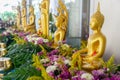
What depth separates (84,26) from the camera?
1.32 m

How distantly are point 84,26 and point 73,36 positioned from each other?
109 millimetres

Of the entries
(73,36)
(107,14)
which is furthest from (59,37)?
(107,14)

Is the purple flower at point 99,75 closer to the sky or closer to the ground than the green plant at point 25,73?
closer to the sky

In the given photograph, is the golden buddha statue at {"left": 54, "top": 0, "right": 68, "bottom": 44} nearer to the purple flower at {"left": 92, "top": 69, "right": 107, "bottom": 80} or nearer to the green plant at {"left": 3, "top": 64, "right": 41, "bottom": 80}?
the green plant at {"left": 3, "top": 64, "right": 41, "bottom": 80}

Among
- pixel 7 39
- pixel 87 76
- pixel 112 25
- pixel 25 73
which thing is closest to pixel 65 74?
pixel 87 76

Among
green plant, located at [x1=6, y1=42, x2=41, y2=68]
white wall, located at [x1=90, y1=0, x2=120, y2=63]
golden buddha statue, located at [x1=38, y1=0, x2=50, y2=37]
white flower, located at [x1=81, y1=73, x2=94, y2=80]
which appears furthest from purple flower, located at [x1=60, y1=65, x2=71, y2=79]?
golden buddha statue, located at [x1=38, y1=0, x2=50, y2=37]

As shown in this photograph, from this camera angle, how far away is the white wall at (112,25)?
0.98m

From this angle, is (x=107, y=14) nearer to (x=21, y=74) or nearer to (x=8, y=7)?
(x=21, y=74)

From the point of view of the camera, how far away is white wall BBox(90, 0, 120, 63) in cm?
98

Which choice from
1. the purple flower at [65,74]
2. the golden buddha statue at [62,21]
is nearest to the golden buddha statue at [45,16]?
the golden buddha statue at [62,21]

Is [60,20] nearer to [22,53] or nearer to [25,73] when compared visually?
[22,53]

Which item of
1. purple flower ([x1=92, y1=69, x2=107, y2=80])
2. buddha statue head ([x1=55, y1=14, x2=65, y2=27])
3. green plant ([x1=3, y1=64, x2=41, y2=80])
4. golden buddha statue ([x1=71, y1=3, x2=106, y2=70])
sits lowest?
green plant ([x1=3, y1=64, x2=41, y2=80])

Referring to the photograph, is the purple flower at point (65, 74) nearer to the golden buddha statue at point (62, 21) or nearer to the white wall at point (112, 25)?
the white wall at point (112, 25)

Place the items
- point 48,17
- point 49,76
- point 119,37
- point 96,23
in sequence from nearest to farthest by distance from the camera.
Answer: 1. point 49,76
2. point 96,23
3. point 119,37
4. point 48,17
